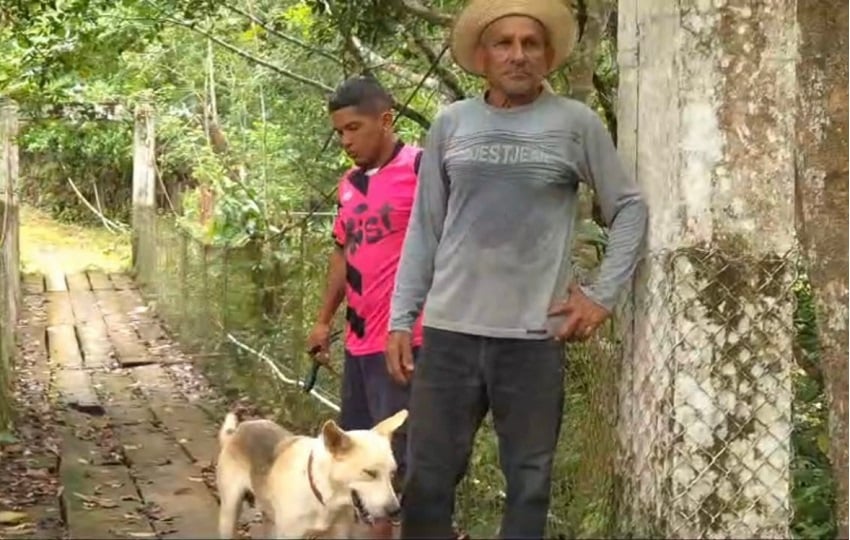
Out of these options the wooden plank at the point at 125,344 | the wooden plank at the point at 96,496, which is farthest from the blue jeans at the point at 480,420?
the wooden plank at the point at 125,344

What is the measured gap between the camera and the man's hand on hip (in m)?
3.71

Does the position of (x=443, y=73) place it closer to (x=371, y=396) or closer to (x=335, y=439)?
(x=371, y=396)

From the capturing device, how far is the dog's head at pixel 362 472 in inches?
151

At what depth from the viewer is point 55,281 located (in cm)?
1938

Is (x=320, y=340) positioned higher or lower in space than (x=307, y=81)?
lower

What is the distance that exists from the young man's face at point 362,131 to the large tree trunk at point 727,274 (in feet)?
3.93

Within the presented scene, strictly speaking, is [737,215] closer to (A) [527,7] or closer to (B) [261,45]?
(A) [527,7]

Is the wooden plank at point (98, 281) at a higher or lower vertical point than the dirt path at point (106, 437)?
higher

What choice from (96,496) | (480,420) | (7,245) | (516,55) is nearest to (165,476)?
(96,496)

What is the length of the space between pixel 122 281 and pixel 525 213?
16.5 m

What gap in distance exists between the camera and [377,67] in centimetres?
999

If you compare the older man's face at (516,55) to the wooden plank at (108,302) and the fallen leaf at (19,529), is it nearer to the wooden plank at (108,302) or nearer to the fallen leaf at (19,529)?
the fallen leaf at (19,529)

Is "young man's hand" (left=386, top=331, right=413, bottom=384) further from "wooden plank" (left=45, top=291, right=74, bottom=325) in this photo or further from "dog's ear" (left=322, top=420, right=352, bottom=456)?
"wooden plank" (left=45, top=291, right=74, bottom=325)

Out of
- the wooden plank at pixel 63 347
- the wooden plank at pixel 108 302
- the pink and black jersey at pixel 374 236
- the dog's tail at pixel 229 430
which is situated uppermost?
the pink and black jersey at pixel 374 236
